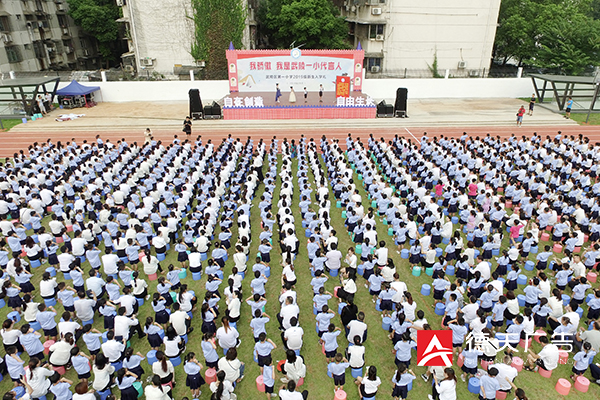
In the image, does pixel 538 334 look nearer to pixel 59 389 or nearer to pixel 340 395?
pixel 340 395

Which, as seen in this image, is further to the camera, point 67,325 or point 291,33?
point 291,33

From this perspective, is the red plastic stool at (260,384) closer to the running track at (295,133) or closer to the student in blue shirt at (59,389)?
the student in blue shirt at (59,389)

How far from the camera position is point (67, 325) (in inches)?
288

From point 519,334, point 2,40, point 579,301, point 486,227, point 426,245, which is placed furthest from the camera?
point 2,40

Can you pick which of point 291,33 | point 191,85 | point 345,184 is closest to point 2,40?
point 191,85

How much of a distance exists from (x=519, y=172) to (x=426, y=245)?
6370mm

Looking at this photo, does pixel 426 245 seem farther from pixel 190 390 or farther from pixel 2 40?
pixel 2 40

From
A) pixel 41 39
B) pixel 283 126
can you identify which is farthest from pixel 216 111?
pixel 41 39

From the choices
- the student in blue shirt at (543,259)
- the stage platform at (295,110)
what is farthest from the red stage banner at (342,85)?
the student in blue shirt at (543,259)

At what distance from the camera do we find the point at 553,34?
102 ft

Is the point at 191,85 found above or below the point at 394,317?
above

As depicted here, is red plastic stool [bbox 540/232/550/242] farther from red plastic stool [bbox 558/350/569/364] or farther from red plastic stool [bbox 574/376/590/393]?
red plastic stool [bbox 574/376/590/393]

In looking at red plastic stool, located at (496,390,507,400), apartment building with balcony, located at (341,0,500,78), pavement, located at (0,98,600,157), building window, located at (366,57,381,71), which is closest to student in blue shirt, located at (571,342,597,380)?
red plastic stool, located at (496,390,507,400)

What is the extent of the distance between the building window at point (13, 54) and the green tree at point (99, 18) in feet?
27.6
